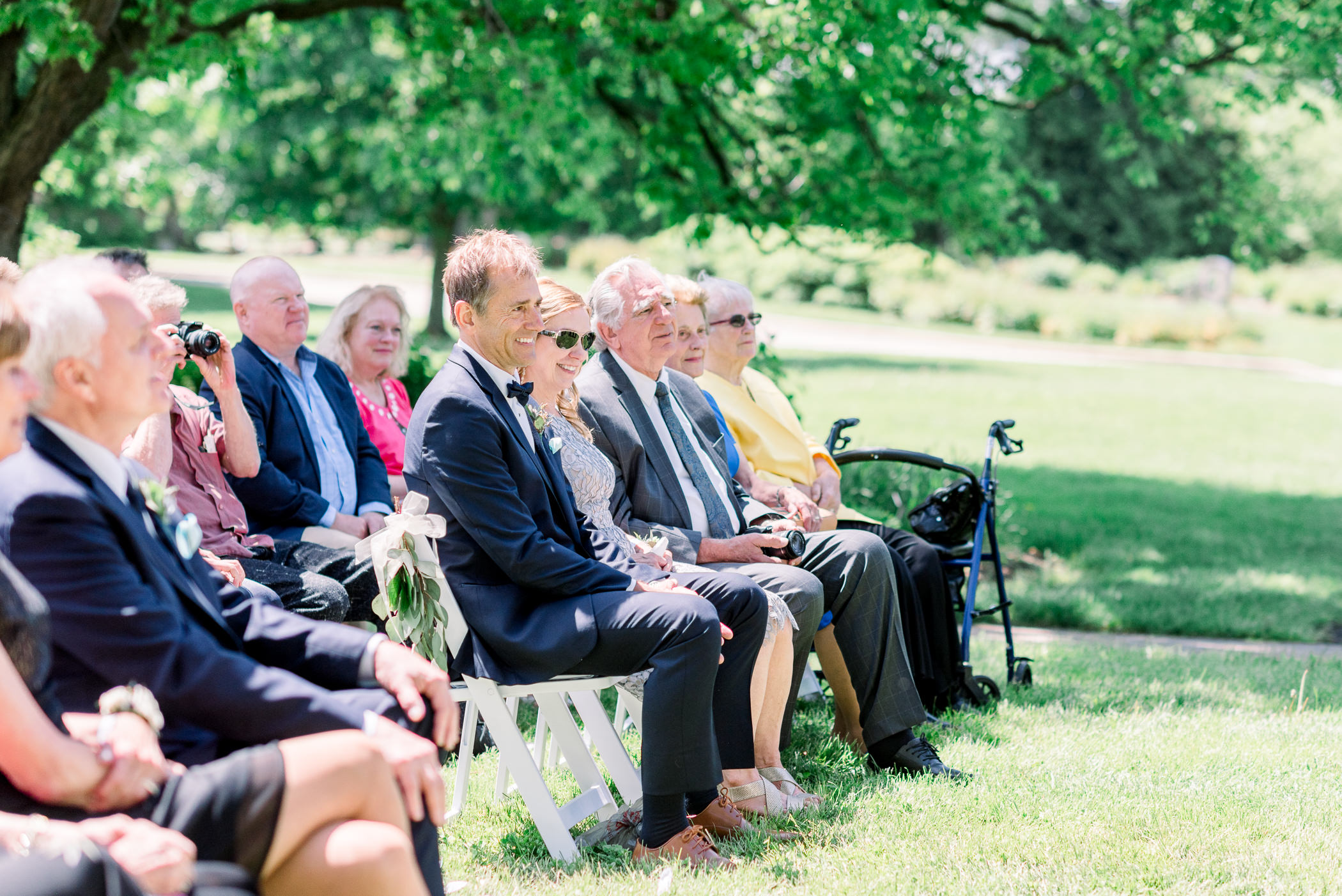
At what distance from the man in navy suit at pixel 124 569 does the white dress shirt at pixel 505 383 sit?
1.25 meters

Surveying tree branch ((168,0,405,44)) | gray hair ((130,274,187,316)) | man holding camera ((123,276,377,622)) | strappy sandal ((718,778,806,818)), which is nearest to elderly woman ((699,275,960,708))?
strappy sandal ((718,778,806,818))

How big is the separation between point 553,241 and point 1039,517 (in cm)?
3621

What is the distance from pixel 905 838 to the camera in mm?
3584

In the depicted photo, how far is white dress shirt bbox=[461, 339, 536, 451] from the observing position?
3637mm

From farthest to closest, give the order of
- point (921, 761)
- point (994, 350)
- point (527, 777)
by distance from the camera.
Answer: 1. point (994, 350)
2. point (921, 761)
3. point (527, 777)

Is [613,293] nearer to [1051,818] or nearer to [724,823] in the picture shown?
[724,823]

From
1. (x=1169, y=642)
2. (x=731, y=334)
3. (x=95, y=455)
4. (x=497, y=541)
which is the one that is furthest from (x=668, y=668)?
(x=1169, y=642)

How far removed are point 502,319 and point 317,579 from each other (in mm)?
1165

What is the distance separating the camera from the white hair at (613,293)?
451cm

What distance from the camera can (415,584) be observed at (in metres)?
3.43

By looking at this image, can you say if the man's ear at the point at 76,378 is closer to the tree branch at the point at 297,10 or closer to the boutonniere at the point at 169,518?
the boutonniere at the point at 169,518

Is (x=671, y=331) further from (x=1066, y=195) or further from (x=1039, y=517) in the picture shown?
(x=1066, y=195)

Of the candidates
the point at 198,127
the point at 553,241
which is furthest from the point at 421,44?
the point at 553,241

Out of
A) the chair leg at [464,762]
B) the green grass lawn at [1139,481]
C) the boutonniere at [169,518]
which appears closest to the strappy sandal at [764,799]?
the chair leg at [464,762]
